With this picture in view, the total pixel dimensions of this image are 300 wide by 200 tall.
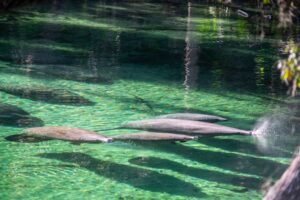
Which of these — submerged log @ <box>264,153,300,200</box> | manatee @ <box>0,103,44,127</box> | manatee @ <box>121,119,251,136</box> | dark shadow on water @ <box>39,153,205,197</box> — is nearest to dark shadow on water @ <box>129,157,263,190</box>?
dark shadow on water @ <box>39,153,205,197</box>

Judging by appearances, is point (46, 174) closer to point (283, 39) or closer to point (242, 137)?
point (242, 137)

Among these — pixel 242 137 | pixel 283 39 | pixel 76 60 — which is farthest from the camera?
pixel 283 39

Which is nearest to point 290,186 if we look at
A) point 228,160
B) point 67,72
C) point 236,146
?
point 228,160

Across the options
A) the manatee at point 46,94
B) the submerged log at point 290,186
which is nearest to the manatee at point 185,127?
the manatee at point 46,94

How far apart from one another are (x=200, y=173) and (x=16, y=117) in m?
2.61

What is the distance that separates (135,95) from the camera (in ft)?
28.8

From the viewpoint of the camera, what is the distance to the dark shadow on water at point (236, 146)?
6258 millimetres

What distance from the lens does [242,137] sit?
684 centimetres

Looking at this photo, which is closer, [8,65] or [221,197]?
[221,197]

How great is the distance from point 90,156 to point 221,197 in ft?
4.76

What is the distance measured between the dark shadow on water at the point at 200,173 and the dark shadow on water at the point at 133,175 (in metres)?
0.19

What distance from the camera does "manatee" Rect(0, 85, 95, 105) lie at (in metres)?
8.09

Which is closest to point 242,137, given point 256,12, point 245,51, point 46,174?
point 46,174

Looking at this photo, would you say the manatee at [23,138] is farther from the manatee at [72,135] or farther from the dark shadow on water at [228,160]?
the dark shadow on water at [228,160]
